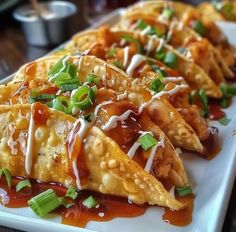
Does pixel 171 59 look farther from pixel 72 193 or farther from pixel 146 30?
pixel 72 193

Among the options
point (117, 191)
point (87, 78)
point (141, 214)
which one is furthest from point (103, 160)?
point (87, 78)

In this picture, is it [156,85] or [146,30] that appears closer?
[156,85]

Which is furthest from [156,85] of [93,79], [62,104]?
[62,104]

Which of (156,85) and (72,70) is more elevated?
(72,70)

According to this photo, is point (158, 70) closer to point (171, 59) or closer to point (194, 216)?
point (171, 59)

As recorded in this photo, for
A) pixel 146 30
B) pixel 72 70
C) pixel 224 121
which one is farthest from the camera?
pixel 146 30

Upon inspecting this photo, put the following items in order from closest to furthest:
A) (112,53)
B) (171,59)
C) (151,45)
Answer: (112,53) < (171,59) < (151,45)

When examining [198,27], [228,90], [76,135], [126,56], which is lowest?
[228,90]

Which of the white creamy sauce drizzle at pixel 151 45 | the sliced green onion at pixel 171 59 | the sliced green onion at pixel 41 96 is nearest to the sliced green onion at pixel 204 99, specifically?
the sliced green onion at pixel 171 59
